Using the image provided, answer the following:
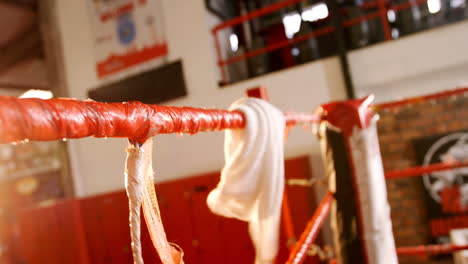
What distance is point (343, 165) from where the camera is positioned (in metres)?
1.12

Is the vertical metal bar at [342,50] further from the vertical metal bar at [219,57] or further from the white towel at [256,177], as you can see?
the white towel at [256,177]

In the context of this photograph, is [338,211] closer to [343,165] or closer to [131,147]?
[343,165]

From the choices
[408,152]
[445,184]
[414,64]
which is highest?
A: [414,64]

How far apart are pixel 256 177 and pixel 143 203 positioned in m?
0.37

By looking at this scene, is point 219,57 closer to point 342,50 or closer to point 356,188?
point 342,50

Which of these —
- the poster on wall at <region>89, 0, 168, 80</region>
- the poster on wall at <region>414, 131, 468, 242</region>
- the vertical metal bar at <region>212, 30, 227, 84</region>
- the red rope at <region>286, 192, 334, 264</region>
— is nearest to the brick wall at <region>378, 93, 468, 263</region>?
the poster on wall at <region>414, 131, 468, 242</region>

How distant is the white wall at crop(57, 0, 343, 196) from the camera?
10.3ft

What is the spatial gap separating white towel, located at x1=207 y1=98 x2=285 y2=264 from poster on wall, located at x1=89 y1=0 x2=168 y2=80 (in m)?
3.31

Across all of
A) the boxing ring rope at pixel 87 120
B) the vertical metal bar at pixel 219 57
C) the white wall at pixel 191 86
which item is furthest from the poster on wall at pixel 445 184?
the boxing ring rope at pixel 87 120

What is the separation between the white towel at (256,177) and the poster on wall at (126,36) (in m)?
3.31

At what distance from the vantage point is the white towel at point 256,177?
2.51 ft

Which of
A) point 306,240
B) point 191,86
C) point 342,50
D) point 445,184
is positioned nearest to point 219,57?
point 191,86

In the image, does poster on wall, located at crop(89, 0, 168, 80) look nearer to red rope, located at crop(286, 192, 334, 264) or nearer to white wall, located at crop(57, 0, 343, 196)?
white wall, located at crop(57, 0, 343, 196)

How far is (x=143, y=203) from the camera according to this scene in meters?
0.46
